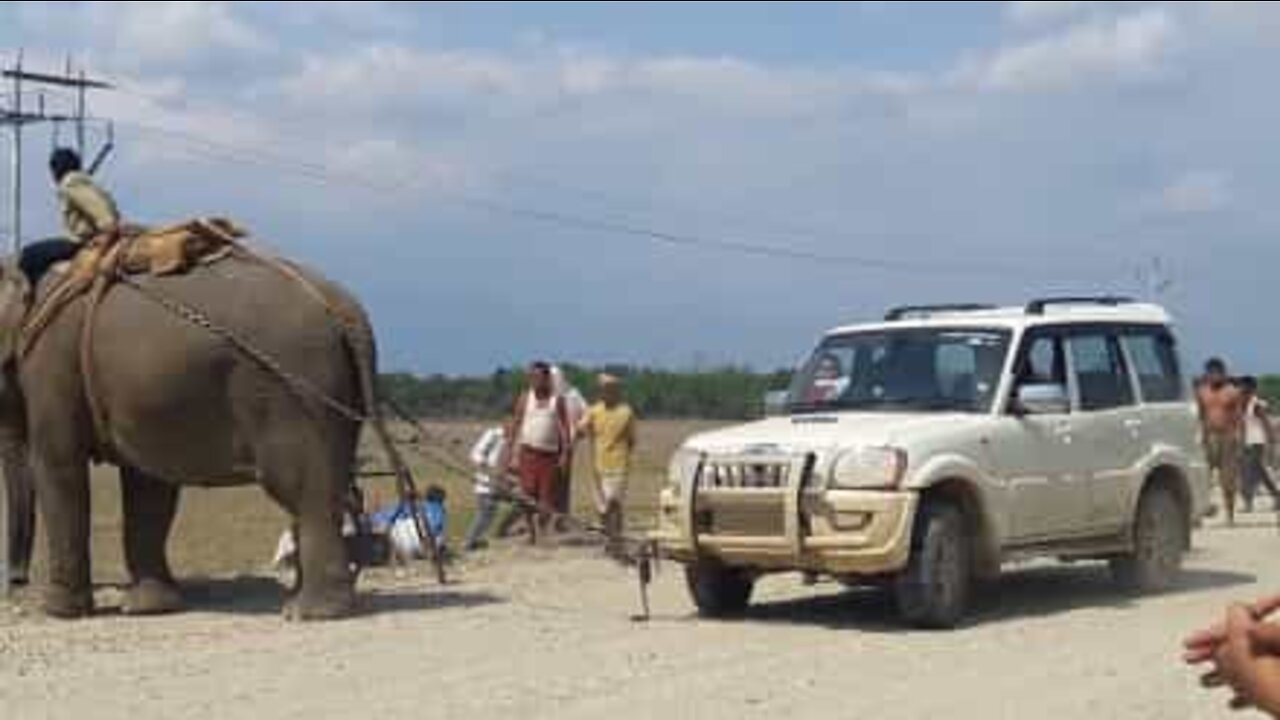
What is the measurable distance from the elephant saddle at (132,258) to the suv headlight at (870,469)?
14.7ft

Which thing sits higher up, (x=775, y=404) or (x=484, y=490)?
(x=775, y=404)

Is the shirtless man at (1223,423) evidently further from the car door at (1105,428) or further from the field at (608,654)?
the car door at (1105,428)

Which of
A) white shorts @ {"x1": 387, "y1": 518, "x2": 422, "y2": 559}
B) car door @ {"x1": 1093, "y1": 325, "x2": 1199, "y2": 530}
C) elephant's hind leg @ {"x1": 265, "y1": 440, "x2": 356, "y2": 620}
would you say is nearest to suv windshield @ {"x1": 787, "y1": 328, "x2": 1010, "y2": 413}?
car door @ {"x1": 1093, "y1": 325, "x2": 1199, "y2": 530}

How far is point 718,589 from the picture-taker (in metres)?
14.3

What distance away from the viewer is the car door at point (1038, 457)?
14.2 meters

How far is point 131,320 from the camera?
14.5 meters

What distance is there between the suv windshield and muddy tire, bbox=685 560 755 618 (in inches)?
51.9

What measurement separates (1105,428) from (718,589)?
303cm

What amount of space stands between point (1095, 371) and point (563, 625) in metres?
4.38

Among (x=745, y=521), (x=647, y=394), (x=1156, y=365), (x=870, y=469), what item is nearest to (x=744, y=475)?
(x=745, y=521)

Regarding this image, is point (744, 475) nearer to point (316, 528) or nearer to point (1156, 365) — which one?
point (316, 528)

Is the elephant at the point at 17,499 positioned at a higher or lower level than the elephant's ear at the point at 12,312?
lower

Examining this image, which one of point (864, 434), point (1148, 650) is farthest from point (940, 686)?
point (864, 434)

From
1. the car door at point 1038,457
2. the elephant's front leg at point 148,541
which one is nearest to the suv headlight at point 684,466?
the car door at point 1038,457
